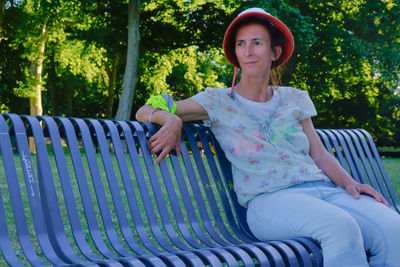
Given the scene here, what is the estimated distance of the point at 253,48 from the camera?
10.4ft

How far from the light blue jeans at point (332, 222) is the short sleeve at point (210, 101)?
584mm

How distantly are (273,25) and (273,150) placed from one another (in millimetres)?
794

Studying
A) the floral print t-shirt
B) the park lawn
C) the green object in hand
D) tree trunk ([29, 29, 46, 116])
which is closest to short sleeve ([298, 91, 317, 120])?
the floral print t-shirt

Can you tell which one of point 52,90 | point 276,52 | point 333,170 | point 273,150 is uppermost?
point 52,90

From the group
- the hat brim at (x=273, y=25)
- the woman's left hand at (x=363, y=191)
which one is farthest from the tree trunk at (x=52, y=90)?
the woman's left hand at (x=363, y=191)

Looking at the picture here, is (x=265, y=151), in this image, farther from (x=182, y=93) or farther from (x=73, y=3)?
(x=182, y=93)

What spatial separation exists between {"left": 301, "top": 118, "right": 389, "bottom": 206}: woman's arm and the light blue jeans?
0.20 ft

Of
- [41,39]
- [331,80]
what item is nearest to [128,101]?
[41,39]

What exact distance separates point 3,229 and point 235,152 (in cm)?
138

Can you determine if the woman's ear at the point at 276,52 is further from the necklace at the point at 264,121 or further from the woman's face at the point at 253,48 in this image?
the necklace at the point at 264,121

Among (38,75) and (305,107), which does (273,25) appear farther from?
(38,75)

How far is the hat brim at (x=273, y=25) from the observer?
3.15m

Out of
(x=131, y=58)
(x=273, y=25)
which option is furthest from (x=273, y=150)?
(x=131, y=58)

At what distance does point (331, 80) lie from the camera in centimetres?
2209
